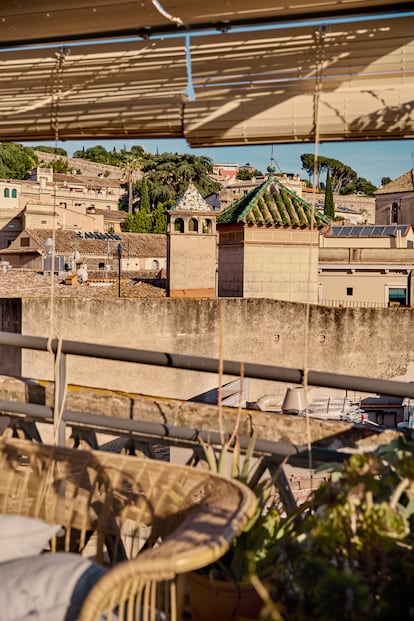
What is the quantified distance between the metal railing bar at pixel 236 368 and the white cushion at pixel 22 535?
2.02 ft

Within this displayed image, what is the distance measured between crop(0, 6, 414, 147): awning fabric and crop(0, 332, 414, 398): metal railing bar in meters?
0.88

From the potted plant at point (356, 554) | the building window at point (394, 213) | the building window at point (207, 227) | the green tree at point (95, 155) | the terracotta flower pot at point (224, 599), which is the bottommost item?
the terracotta flower pot at point (224, 599)

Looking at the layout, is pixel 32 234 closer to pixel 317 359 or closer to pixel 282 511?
pixel 317 359

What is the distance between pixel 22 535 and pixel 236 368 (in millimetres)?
744

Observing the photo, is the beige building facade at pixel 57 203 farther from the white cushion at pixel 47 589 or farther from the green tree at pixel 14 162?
the white cushion at pixel 47 589

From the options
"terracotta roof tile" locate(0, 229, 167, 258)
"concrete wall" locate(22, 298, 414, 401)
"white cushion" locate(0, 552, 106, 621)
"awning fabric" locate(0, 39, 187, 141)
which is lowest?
"concrete wall" locate(22, 298, 414, 401)

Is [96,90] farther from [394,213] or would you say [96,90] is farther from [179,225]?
[394,213]

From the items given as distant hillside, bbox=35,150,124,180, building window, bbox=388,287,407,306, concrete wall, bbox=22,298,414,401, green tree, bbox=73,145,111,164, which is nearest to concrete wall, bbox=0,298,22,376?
concrete wall, bbox=22,298,414,401

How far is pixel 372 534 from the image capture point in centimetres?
152

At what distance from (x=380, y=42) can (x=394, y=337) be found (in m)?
11.3

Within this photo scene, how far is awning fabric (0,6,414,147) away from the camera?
2.48 m

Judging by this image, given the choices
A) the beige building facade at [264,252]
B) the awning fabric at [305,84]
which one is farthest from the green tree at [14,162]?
the awning fabric at [305,84]

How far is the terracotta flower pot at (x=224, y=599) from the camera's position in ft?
5.80

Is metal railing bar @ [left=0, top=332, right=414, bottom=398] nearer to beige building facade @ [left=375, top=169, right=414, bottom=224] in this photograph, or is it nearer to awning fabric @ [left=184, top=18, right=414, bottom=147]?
awning fabric @ [left=184, top=18, right=414, bottom=147]
